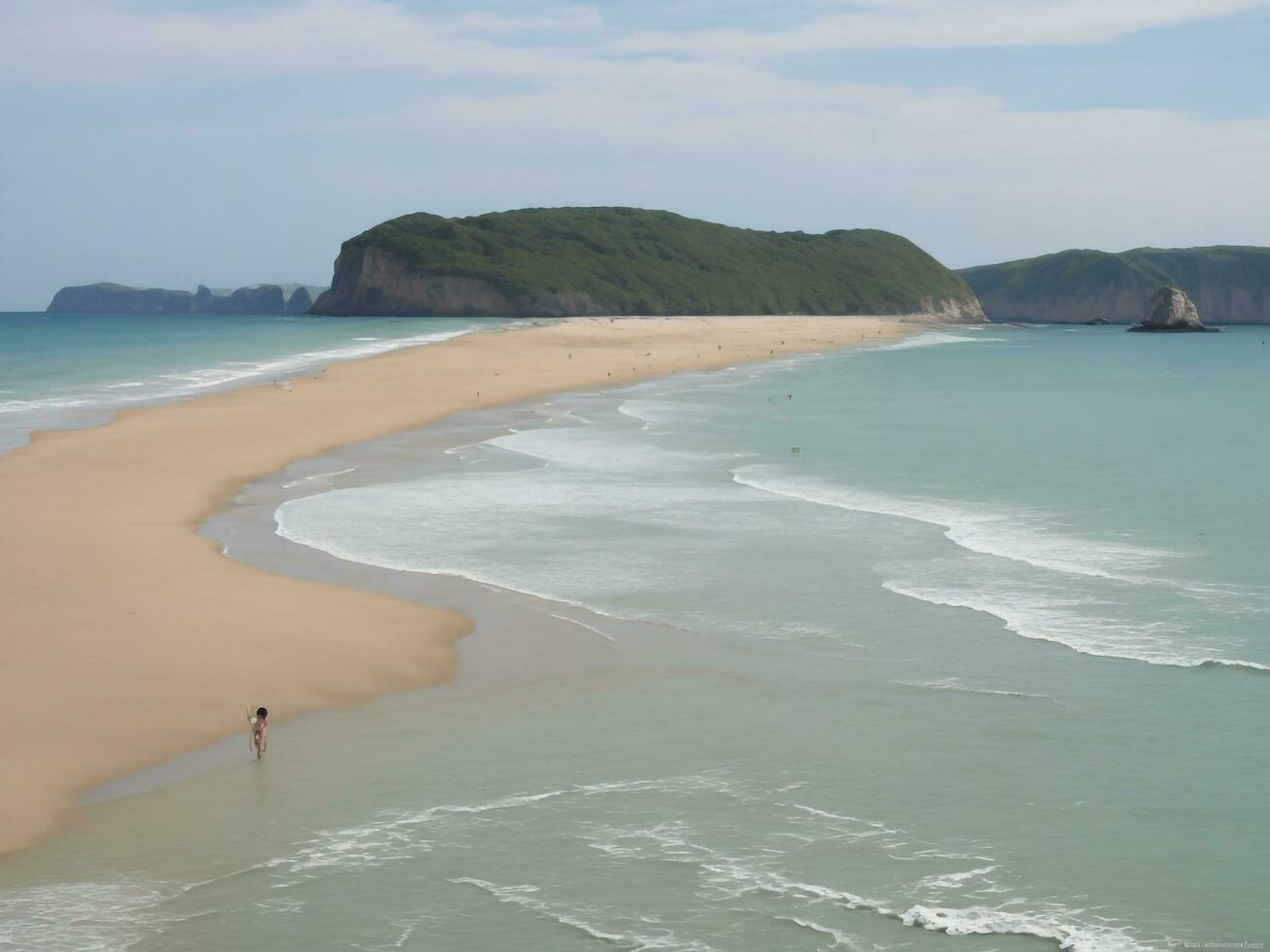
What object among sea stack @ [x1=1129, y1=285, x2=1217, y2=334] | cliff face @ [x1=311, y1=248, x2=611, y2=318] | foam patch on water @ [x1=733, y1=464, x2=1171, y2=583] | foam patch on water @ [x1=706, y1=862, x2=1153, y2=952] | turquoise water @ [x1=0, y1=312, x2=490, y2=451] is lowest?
foam patch on water @ [x1=706, y1=862, x2=1153, y2=952]

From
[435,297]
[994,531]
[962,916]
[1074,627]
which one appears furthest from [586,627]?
[435,297]

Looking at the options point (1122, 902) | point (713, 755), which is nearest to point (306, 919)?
point (713, 755)

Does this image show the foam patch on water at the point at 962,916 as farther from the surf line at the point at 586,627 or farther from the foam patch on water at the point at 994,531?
the foam patch on water at the point at 994,531

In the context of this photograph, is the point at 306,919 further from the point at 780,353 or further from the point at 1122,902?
the point at 780,353

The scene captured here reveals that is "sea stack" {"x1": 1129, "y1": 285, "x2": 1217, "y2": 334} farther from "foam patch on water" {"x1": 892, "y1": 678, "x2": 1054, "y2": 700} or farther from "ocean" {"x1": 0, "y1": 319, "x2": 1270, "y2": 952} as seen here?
"foam patch on water" {"x1": 892, "y1": 678, "x2": 1054, "y2": 700}

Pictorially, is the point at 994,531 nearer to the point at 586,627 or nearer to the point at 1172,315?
the point at 586,627

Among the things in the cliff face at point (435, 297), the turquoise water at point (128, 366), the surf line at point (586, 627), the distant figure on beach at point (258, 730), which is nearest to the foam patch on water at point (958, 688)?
the surf line at point (586, 627)

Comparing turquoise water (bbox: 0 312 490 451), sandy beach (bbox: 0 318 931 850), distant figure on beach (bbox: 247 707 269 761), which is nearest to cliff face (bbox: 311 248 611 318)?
turquoise water (bbox: 0 312 490 451)

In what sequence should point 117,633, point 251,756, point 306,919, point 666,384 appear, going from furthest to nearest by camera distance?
point 666,384 < point 117,633 < point 251,756 < point 306,919

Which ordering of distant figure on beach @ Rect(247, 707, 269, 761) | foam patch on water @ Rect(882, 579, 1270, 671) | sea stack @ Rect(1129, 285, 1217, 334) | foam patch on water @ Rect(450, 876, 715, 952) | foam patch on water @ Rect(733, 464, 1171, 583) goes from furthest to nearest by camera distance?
sea stack @ Rect(1129, 285, 1217, 334), foam patch on water @ Rect(733, 464, 1171, 583), foam patch on water @ Rect(882, 579, 1270, 671), distant figure on beach @ Rect(247, 707, 269, 761), foam patch on water @ Rect(450, 876, 715, 952)
